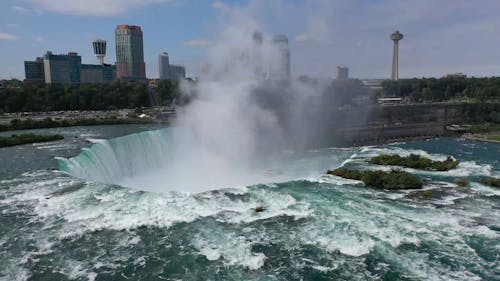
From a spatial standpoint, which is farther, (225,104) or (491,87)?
(491,87)

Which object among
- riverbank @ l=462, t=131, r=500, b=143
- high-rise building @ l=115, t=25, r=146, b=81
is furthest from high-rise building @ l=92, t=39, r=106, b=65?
riverbank @ l=462, t=131, r=500, b=143

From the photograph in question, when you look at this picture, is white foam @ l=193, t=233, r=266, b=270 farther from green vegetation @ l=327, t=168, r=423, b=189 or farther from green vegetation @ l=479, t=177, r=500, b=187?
green vegetation @ l=479, t=177, r=500, b=187

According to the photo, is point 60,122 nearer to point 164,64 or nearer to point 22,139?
point 22,139

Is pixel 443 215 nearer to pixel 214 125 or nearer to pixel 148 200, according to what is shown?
pixel 148 200

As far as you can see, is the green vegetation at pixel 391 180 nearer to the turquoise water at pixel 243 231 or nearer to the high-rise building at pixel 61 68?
the turquoise water at pixel 243 231

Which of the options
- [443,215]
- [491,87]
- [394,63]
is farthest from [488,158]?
[394,63]

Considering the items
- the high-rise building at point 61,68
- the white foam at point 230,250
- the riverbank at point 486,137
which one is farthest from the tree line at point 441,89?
the high-rise building at point 61,68

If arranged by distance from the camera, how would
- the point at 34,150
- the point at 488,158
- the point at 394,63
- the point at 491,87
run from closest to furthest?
1. the point at 34,150
2. the point at 488,158
3. the point at 491,87
4. the point at 394,63
